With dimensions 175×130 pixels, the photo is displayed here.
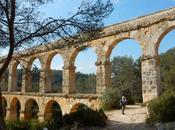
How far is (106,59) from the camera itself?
18.6 metres

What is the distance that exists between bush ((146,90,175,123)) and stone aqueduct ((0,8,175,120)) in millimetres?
3518

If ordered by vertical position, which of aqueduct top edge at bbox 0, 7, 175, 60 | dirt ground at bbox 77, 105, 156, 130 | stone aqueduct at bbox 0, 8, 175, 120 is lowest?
dirt ground at bbox 77, 105, 156, 130

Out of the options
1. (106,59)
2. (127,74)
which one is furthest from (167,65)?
(106,59)

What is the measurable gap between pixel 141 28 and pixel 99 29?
6.85 metres

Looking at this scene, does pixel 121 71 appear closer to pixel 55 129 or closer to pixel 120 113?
pixel 120 113

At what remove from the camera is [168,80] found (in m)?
28.2

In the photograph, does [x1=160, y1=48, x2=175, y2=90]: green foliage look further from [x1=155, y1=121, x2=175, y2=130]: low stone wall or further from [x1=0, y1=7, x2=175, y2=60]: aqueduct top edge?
[x1=155, y1=121, x2=175, y2=130]: low stone wall

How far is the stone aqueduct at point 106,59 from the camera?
1577cm

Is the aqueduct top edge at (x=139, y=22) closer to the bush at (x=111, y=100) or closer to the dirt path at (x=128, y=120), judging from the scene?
the bush at (x=111, y=100)

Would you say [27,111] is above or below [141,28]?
below

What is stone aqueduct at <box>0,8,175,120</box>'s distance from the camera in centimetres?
1577

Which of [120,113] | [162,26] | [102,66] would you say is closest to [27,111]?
[102,66]

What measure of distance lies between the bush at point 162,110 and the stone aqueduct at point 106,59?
3518mm

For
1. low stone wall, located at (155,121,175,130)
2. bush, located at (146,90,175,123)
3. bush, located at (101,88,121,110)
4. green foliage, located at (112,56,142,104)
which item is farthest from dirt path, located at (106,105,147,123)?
green foliage, located at (112,56,142,104)
